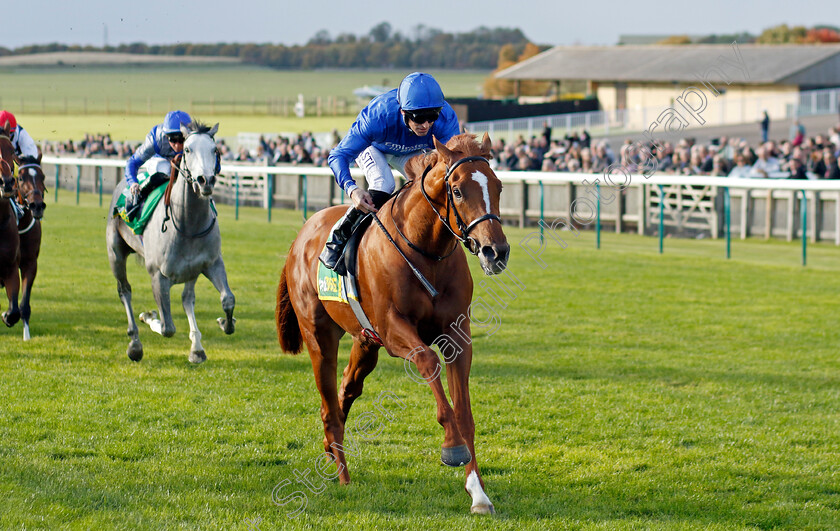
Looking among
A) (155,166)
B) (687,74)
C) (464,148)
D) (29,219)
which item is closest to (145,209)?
(155,166)

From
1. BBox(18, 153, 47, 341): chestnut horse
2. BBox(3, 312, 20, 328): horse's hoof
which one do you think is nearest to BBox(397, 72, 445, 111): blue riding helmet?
BBox(18, 153, 47, 341): chestnut horse

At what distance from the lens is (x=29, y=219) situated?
27.3ft

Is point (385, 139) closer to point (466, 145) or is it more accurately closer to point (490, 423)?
point (466, 145)

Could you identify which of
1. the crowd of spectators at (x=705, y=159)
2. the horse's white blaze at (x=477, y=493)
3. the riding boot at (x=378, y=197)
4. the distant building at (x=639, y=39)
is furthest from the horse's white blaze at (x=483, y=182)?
the distant building at (x=639, y=39)

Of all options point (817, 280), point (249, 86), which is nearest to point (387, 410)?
point (817, 280)

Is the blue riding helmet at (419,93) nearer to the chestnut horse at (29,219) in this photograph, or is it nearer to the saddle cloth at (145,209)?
the saddle cloth at (145,209)

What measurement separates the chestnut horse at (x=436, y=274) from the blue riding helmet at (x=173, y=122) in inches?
119

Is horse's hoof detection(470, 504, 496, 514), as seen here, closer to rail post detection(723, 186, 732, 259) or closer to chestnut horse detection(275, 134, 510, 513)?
chestnut horse detection(275, 134, 510, 513)

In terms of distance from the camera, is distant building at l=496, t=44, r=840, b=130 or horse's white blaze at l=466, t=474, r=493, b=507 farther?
distant building at l=496, t=44, r=840, b=130

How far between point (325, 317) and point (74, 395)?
218 cm

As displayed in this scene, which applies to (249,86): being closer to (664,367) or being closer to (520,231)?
(520,231)

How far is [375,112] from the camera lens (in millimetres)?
4508

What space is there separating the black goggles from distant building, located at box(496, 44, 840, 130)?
33.8 metres

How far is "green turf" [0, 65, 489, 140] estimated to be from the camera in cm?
4691
